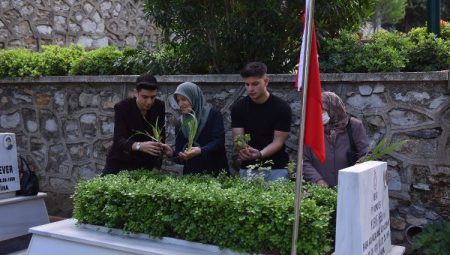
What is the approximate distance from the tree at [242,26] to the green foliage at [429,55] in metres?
0.93

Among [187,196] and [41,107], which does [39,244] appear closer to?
[187,196]

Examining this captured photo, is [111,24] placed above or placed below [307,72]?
above

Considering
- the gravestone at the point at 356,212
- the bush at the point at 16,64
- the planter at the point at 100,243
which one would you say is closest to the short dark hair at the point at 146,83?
the planter at the point at 100,243

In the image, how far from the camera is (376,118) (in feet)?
17.0

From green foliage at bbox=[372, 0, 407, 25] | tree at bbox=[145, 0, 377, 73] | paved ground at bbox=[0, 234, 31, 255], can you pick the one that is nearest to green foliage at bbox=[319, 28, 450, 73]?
tree at bbox=[145, 0, 377, 73]

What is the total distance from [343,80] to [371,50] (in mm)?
464

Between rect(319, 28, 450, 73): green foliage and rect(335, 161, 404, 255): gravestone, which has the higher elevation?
rect(319, 28, 450, 73): green foliage

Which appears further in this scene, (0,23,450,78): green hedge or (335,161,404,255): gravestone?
(0,23,450,78): green hedge

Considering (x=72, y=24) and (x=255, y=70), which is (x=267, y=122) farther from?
(x=72, y=24)

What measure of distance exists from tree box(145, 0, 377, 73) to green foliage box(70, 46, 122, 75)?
870mm

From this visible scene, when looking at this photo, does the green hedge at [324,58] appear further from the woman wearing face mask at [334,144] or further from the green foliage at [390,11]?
the green foliage at [390,11]

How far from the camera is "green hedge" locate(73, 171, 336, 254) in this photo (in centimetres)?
331

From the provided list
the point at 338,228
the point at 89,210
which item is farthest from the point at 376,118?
the point at 89,210

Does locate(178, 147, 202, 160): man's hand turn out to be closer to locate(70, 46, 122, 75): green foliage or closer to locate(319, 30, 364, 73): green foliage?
locate(319, 30, 364, 73): green foliage
